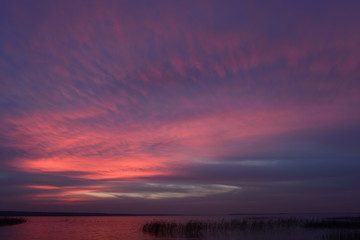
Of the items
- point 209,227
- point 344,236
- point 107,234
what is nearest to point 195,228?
point 209,227

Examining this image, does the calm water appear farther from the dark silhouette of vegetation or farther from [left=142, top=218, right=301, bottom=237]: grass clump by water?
[left=142, top=218, right=301, bottom=237]: grass clump by water

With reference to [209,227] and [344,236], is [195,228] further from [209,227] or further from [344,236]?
[344,236]

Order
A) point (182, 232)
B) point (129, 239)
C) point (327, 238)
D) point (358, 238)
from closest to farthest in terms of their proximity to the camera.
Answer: point (358, 238)
point (327, 238)
point (129, 239)
point (182, 232)

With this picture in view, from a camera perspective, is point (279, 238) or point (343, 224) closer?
point (279, 238)

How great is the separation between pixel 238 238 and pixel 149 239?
30.5 feet

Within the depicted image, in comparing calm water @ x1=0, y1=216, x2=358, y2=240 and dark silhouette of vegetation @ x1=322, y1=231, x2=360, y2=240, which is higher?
dark silhouette of vegetation @ x1=322, y1=231, x2=360, y2=240

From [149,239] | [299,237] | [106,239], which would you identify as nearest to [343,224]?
[299,237]

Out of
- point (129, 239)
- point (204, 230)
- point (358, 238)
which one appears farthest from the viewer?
point (204, 230)

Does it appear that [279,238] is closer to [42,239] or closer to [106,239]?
[106,239]

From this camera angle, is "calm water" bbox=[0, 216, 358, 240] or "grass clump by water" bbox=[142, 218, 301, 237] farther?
"grass clump by water" bbox=[142, 218, 301, 237]

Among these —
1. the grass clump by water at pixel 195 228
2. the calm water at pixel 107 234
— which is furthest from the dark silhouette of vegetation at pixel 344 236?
the grass clump by water at pixel 195 228

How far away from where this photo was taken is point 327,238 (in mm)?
33594

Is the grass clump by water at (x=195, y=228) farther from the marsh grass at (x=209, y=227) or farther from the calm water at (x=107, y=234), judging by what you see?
the calm water at (x=107, y=234)

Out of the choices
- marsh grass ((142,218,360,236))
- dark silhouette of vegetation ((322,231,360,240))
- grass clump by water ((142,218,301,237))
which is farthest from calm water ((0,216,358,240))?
marsh grass ((142,218,360,236))
